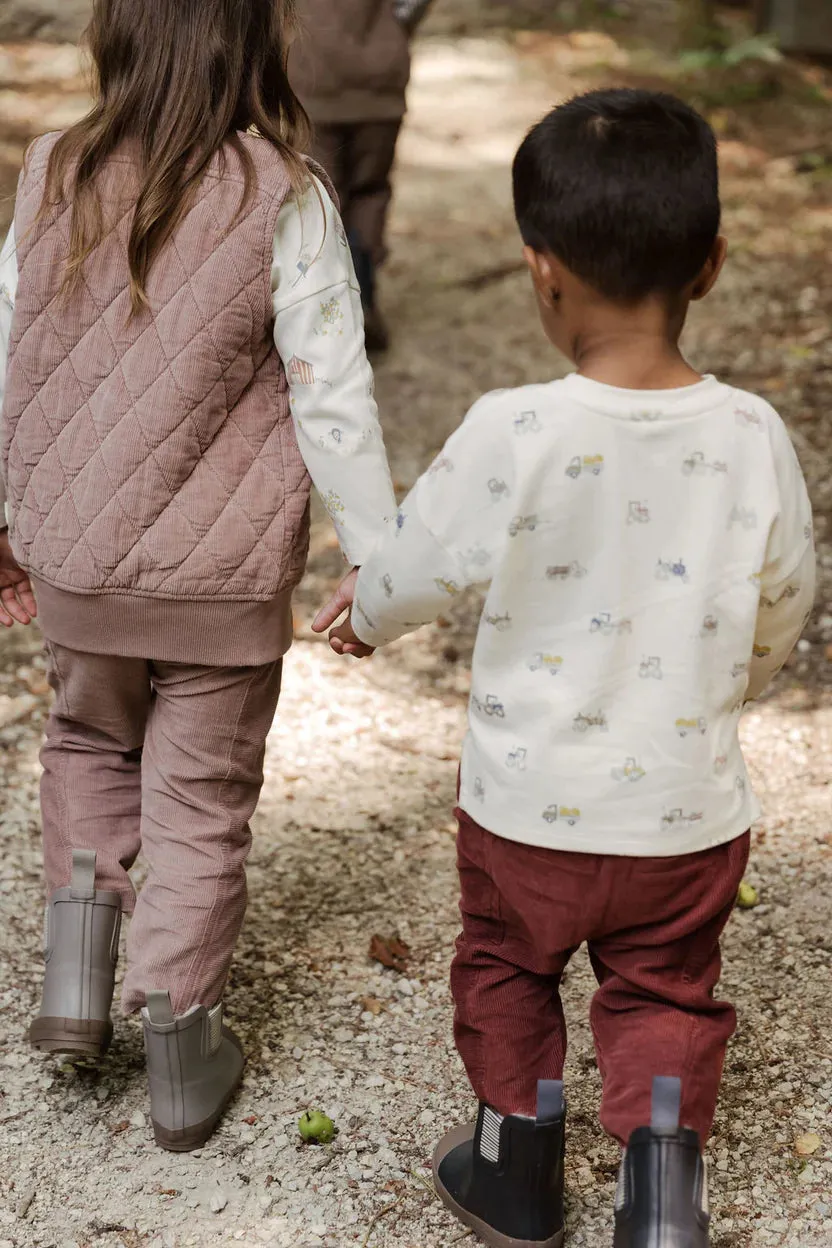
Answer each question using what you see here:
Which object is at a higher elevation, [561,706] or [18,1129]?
[561,706]

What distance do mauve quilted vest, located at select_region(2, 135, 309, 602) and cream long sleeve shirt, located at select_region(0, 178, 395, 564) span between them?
4 centimetres

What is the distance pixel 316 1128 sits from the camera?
7.61ft

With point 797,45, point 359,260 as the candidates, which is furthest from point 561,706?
point 797,45

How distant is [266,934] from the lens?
2.90 m

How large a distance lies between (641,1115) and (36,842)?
5.77 ft

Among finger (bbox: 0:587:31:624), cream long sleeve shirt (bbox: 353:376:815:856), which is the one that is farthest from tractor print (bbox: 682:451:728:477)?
finger (bbox: 0:587:31:624)

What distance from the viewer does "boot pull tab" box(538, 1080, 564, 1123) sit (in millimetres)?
1946

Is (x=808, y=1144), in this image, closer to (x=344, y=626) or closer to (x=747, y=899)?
(x=747, y=899)

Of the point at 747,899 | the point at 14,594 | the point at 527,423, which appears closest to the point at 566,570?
the point at 527,423

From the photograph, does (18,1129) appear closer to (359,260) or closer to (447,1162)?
(447,1162)

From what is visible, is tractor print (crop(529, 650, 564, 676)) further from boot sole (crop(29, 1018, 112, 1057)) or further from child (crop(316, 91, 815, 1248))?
boot sole (crop(29, 1018, 112, 1057))

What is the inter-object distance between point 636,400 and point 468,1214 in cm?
123

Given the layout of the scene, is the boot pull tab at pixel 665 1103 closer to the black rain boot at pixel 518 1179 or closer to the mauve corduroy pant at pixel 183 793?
the black rain boot at pixel 518 1179

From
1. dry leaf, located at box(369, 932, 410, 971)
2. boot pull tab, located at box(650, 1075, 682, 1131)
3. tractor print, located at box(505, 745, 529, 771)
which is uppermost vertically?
tractor print, located at box(505, 745, 529, 771)
